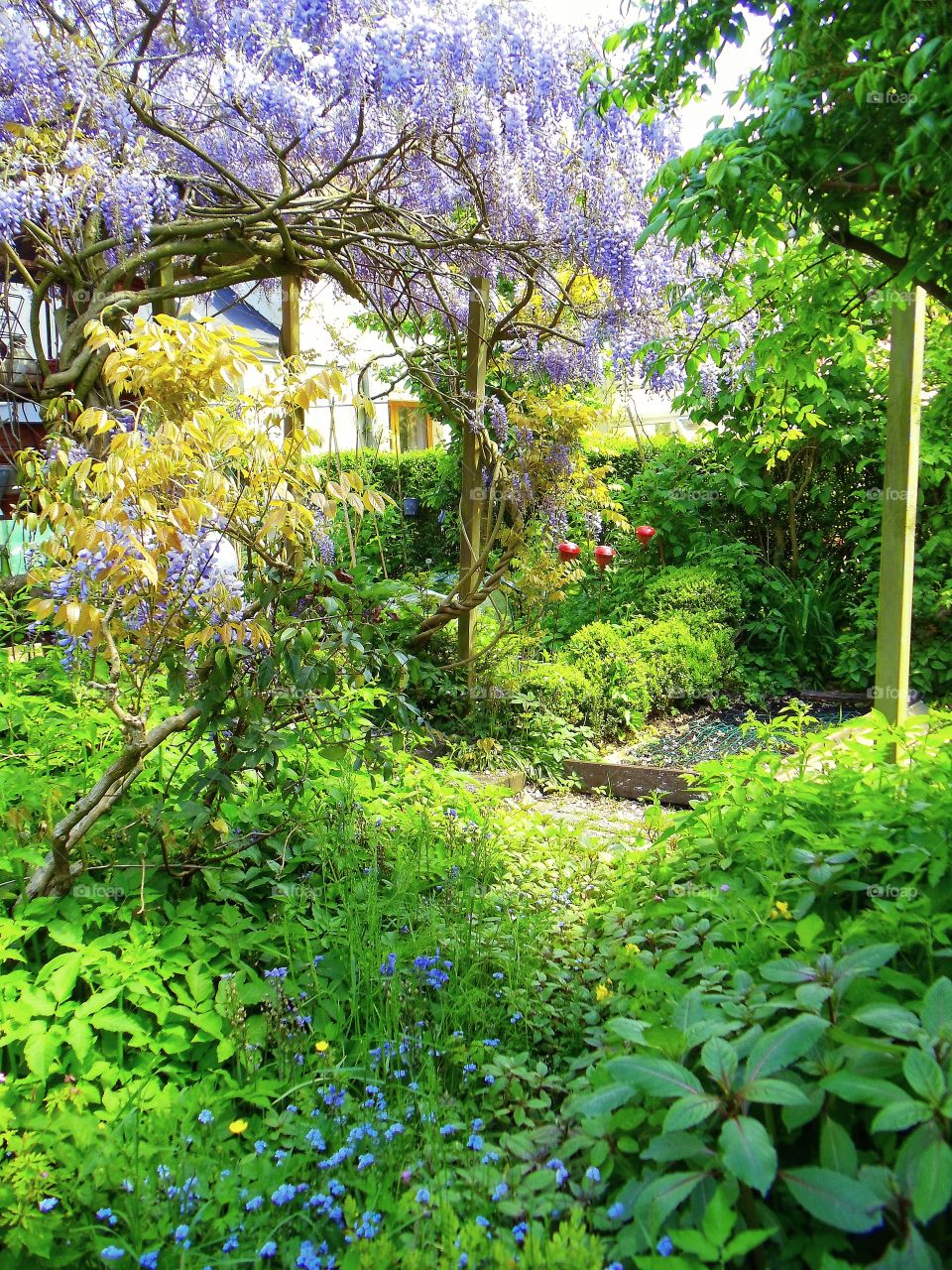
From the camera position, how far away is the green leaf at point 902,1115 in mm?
1236

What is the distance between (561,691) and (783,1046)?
13.2 feet

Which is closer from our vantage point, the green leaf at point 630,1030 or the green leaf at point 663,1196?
the green leaf at point 663,1196

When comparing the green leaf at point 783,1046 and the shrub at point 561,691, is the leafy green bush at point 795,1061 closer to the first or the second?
the green leaf at point 783,1046

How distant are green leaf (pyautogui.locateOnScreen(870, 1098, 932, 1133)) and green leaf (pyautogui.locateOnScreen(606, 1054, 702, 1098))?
260 mm

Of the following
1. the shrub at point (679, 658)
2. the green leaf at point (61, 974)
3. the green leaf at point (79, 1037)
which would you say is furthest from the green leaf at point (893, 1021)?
the shrub at point (679, 658)

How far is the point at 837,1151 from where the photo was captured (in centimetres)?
132

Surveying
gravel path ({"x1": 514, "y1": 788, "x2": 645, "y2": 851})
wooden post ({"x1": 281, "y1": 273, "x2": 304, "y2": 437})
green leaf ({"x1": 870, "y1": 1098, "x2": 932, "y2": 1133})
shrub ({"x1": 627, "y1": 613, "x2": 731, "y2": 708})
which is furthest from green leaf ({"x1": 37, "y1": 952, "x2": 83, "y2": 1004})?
shrub ({"x1": 627, "y1": 613, "x2": 731, "y2": 708})

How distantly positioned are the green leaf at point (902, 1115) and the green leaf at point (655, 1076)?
0.85 ft

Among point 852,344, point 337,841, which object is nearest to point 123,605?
point 337,841

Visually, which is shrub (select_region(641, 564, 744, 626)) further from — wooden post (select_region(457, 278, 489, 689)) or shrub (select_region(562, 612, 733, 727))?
wooden post (select_region(457, 278, 489, 689))

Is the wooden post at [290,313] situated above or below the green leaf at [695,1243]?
above

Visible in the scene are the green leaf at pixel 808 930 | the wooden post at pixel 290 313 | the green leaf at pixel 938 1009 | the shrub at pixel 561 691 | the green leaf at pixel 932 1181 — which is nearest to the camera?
the green leaf at pixel 932 1181

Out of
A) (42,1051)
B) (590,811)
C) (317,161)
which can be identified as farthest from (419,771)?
(317,161)

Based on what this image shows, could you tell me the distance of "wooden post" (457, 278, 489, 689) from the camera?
509 centimetres
